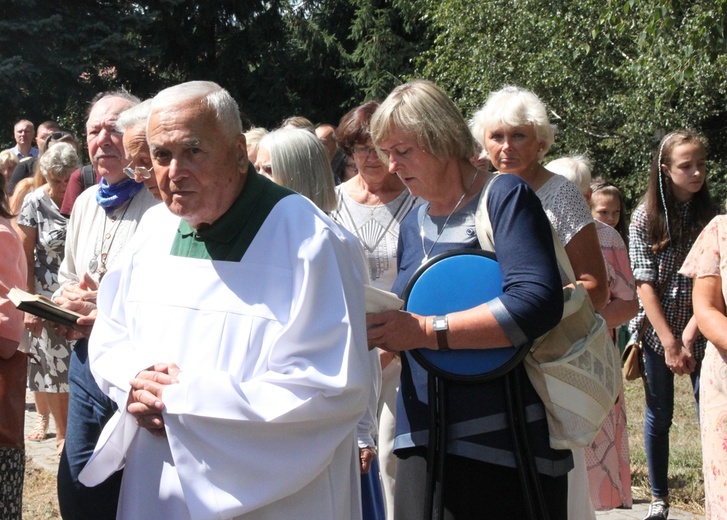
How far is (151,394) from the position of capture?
2584 millimetres

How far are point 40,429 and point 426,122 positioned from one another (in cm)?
592

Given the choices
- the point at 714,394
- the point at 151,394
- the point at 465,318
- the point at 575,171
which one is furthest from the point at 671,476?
the point at 151,394

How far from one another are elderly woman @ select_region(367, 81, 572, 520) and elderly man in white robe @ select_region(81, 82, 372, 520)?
26 cm

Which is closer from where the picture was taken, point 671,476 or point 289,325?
point 289,325

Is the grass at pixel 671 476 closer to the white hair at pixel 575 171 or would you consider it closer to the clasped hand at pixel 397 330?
the white hair at pixel 575 171

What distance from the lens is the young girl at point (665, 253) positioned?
566 cm

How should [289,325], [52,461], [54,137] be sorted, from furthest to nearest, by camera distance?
[54,137] < [52,461] < [289,325]

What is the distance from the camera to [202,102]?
8.85 feet

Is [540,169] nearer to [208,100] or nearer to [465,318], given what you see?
[465,318]

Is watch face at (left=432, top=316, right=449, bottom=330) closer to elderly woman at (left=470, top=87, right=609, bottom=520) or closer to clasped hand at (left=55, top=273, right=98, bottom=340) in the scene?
elderly woman at (left=470, top=87, right=609, bottom=520)

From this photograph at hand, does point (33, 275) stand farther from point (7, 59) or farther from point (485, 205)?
point (7, 59)

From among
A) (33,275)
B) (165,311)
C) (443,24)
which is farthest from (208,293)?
(443,24)

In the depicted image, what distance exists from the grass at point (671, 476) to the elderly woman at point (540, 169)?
105 inches

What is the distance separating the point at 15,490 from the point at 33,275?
11.3 ft
